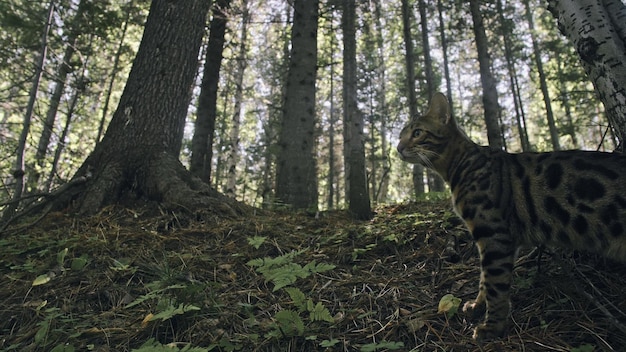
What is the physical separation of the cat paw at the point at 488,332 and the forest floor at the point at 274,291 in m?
0.06

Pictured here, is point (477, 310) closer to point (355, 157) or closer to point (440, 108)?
point (440, 108)

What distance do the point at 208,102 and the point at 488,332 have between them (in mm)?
8719

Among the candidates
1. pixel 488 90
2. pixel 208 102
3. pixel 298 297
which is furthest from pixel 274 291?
pixel 488 90

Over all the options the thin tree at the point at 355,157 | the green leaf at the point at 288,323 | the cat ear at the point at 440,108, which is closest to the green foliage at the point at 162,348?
the green leaf at the point at 288,323

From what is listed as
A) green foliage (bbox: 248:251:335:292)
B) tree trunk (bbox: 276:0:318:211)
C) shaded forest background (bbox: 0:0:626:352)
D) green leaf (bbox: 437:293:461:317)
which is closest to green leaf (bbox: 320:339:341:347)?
shaded forest background (bbox: 0:0:626:352)

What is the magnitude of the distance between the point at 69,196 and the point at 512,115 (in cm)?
3225

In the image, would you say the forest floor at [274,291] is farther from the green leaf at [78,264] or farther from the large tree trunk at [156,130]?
the large tree trunk at [156,130]

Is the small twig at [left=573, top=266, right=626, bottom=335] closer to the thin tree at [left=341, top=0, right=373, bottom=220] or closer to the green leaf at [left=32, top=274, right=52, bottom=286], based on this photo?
the thin tree at [left=341, top=0, right=373, bottom=220]

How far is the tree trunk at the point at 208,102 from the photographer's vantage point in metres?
9.13

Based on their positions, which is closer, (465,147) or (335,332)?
(335,332)

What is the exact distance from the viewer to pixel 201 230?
396 cm

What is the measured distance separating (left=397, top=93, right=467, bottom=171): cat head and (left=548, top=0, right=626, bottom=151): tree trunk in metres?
1.12

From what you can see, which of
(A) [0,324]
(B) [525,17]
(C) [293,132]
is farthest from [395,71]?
(A) [0,324]

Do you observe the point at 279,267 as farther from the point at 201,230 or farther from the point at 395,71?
the point at 395,71
